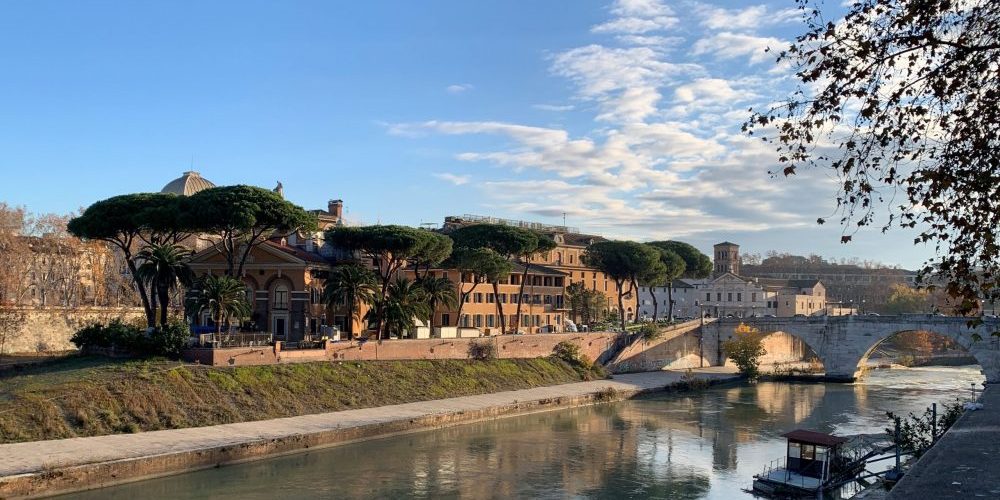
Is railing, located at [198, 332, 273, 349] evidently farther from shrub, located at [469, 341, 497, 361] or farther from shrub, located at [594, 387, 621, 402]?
shrub, located at [594, 387, 621, 402]

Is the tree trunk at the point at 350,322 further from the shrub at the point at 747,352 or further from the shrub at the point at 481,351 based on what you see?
the shrub at the point at 747,352

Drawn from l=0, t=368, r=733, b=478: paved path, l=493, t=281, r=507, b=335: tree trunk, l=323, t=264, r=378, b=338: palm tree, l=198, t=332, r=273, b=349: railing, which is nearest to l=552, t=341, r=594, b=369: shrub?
l=493, t=281, r=507, b=335: tree trunk

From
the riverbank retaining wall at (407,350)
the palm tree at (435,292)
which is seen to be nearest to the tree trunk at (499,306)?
the riverbank retaining wall at (407,350)

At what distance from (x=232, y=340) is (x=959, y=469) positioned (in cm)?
4333

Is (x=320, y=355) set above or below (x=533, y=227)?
below

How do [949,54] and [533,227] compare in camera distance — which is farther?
[533,227]

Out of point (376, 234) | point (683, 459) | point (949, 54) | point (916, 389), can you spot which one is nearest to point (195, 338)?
point (376, 234)

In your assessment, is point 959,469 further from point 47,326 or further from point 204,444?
point 47,326

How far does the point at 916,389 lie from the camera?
75250mm

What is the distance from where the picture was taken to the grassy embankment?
39.5 meters

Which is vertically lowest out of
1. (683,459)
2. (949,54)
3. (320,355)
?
(683,459)

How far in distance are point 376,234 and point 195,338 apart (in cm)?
1782

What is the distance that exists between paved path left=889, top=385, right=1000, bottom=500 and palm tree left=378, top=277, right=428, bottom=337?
4055cm

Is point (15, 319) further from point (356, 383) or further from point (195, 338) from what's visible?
point (356, 383)
